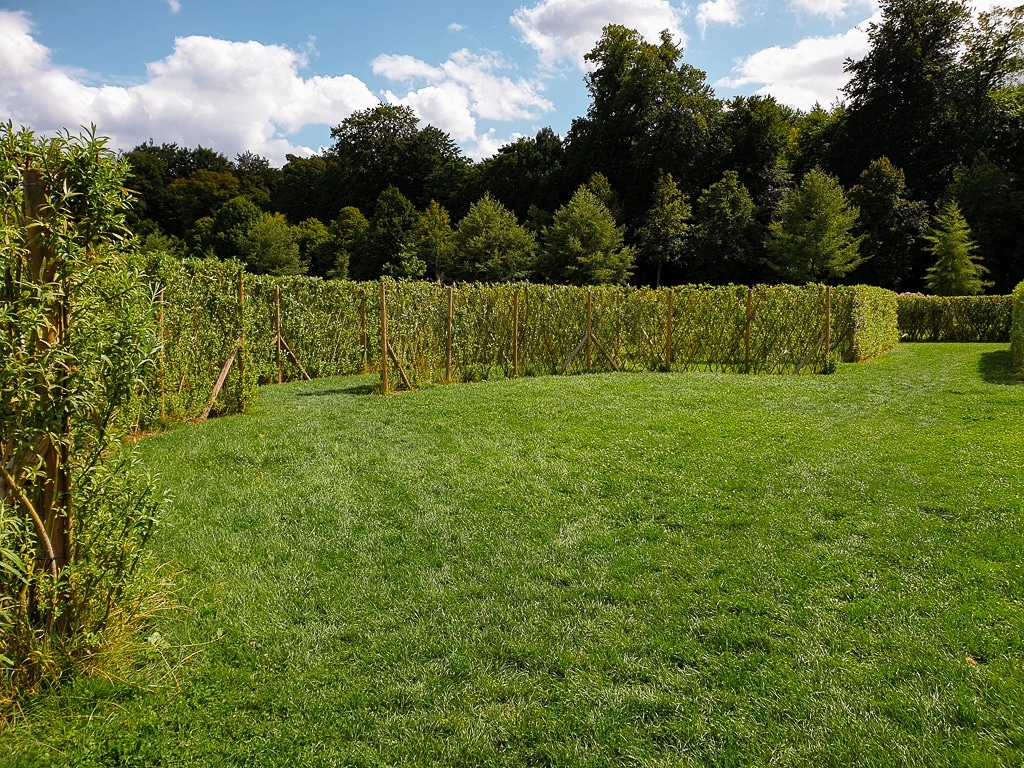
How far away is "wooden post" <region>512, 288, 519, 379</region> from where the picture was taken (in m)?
14.3

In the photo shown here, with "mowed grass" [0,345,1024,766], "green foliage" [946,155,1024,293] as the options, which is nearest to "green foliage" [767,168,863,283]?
"green foliage" [946,155,1024,293]

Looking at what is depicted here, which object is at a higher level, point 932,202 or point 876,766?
point 932,202

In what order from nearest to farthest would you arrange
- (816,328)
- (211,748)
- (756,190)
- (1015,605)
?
(211,748) < (1015,605) < (816,328) < (756,190)

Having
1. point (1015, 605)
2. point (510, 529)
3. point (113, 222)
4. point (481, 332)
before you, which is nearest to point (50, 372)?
point (113, 222)

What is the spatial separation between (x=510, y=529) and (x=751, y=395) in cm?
715

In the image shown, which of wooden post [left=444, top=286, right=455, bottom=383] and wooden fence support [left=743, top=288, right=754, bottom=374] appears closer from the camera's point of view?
wooden post [left=444, top=286, right=455, bottom=383]

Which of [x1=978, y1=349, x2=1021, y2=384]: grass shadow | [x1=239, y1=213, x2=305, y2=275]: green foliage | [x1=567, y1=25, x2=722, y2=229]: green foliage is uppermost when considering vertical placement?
[x1=567, y1=25, x2=722, y2=229]: green foliage

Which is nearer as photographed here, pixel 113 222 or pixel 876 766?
pixel 876 766

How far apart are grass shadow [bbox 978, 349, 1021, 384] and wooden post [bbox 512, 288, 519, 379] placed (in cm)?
966

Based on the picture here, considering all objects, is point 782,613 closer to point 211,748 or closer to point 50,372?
point 211,748

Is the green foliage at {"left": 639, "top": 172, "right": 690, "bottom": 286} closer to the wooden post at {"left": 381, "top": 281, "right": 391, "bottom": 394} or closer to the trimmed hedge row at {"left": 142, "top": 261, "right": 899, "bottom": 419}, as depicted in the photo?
the trimmed hedge row at {"left": 142, "top": 261, "right": 899, "bottom": 419}

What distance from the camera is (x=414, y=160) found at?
67562mm

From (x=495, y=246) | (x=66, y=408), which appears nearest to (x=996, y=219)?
(x=495, y=246)

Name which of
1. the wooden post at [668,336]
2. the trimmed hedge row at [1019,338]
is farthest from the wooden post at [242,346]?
the trimmed hedge row at [1019,338]
